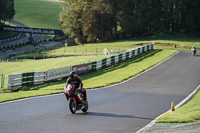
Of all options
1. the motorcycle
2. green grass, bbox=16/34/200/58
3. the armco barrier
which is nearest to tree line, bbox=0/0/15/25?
green grass, bbox=16/34/200/58

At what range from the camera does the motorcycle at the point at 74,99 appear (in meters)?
14.8

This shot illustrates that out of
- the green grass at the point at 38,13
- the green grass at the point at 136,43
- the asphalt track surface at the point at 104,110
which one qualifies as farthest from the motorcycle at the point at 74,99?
the green grass at the point at 38,13

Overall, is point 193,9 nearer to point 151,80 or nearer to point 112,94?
point 151,80

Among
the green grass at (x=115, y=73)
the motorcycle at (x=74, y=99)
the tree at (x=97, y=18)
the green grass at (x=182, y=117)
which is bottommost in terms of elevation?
the green grass at (x=115, y=73)

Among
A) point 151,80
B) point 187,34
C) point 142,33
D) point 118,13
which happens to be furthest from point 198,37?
point 151,80

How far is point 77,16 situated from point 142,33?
18.4 m

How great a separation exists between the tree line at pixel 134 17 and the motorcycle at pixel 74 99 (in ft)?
236

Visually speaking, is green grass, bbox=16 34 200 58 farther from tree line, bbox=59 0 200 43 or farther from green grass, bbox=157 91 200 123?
green grass, bbox=157 91 200 123

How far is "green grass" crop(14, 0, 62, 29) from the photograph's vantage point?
144038 mm

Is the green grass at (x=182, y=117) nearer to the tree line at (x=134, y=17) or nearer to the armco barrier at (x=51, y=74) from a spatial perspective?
the armco barrier at (x=51, y=74)

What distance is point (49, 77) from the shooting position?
32.9 meters

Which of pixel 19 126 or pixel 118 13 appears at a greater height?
pixel 118 13

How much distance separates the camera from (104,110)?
16.2 meters

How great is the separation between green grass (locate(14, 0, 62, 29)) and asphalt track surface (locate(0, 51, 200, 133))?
11701 centimetres
